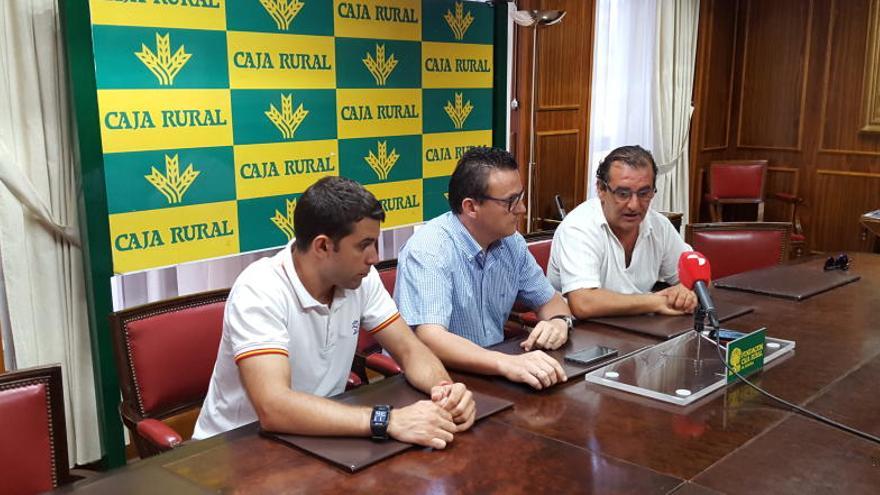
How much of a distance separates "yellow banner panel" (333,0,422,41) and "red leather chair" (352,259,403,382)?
3.58ft

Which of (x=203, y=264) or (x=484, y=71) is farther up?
(x=484, y=71)

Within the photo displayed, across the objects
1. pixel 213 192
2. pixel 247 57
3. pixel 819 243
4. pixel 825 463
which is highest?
pixel 247 57

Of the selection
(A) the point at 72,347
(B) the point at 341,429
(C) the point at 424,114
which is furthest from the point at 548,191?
Result: (B) the point at 341,429

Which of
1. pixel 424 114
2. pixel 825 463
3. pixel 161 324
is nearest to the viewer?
pixel 825 463

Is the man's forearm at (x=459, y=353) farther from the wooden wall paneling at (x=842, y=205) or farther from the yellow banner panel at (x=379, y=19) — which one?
the wooden wall paneling at (x=842, y=205)

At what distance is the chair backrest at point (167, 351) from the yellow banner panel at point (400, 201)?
1310 mm

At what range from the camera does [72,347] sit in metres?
2.62

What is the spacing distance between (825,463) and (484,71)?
9.04 ft

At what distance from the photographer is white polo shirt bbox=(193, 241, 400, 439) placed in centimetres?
161

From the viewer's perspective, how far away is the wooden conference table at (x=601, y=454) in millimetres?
1224

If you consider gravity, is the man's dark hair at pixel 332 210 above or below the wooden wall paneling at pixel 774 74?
below

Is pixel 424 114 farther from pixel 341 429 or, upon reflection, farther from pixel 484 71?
pixel 341 429

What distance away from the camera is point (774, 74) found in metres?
6.19

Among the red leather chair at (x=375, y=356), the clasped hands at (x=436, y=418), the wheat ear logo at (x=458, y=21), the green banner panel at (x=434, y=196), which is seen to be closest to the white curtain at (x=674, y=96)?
the wheat ear logo at (x=458, y=21)
